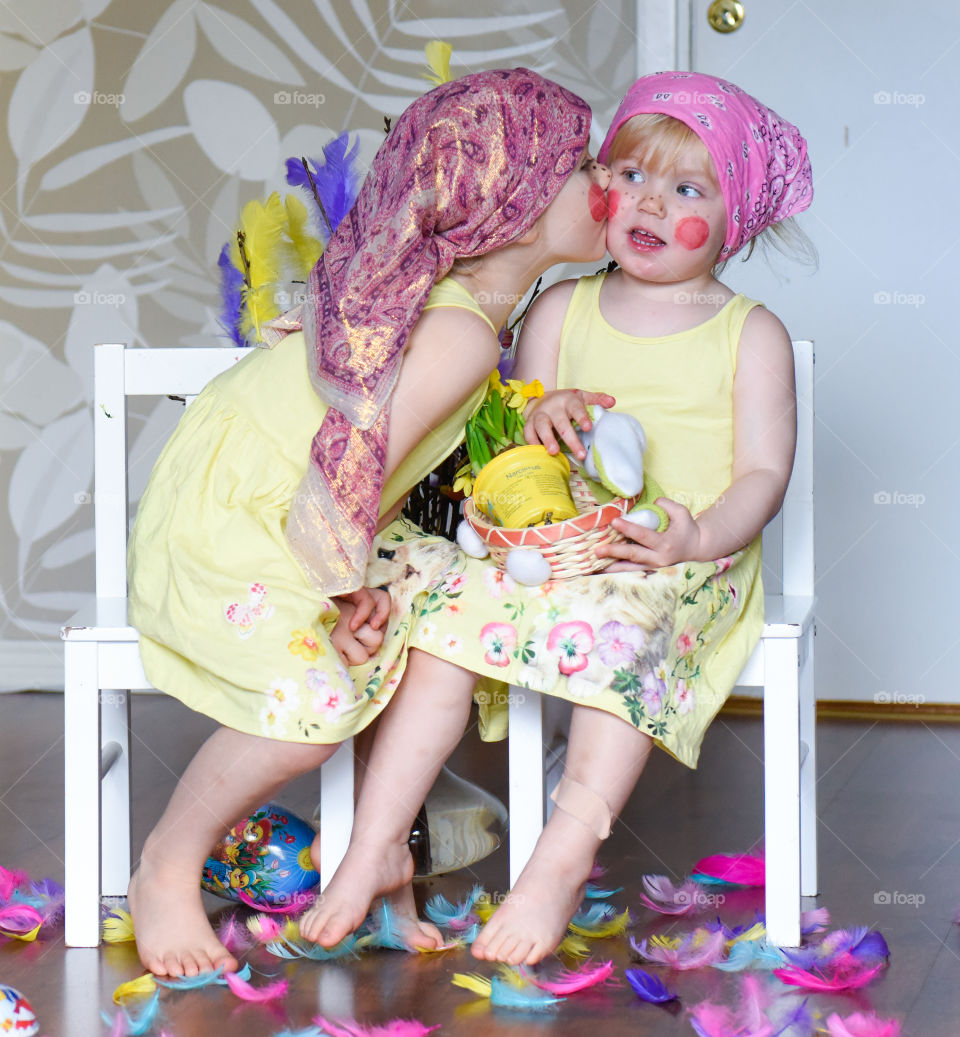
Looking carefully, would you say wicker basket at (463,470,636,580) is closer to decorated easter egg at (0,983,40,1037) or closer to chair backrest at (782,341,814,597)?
chair backrest at (782,341,814,597)

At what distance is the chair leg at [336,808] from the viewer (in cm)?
130

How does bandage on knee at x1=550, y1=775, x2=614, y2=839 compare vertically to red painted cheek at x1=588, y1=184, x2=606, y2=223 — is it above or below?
below

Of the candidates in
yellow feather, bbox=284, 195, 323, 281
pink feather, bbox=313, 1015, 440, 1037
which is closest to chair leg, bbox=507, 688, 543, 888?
pink feather, bbox=313, 1015, 440, 1037

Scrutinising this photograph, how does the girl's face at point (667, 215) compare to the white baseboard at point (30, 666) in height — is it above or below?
above

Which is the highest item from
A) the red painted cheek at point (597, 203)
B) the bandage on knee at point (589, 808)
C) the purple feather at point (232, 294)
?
the red painted cheek at point (597, 203)

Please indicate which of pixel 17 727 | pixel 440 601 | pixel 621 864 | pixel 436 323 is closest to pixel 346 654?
pixel 440 601

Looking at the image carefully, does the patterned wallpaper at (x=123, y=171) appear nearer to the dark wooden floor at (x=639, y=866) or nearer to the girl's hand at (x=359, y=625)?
the dark wooden floor at (x=639, y=866)

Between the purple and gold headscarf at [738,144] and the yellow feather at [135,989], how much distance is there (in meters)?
0.91

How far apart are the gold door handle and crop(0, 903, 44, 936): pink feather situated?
162 cm

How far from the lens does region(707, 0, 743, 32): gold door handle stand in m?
2.11

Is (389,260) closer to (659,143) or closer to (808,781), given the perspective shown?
(659,143)

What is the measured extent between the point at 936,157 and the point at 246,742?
1462 millimetres

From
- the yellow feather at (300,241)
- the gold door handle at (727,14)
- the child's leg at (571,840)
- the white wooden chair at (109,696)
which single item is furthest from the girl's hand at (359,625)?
the gold door handle at (727,14)

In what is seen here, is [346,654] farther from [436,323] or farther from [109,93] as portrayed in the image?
[109,93]
